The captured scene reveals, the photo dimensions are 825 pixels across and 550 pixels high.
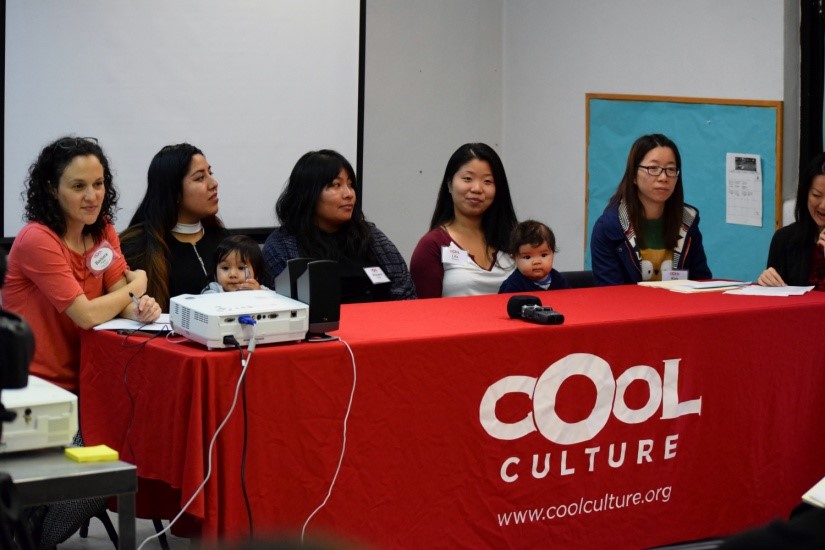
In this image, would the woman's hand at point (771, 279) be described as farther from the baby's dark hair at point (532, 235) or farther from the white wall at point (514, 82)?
the white wall at point (514, 82)

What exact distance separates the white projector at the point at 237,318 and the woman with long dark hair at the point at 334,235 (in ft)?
3.85

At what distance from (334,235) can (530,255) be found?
731mm

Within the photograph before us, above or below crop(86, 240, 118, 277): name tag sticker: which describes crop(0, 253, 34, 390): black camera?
below

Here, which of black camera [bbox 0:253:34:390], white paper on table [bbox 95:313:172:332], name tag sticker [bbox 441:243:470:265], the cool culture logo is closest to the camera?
black camera [bbox 0:253:34:390]

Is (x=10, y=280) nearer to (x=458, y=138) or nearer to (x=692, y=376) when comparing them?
(x=692, y=376)

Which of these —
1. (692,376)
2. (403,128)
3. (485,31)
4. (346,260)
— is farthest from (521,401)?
(485,31)

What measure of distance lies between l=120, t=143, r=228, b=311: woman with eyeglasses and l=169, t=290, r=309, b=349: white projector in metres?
0.93

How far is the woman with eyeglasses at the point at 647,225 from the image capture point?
397 cm

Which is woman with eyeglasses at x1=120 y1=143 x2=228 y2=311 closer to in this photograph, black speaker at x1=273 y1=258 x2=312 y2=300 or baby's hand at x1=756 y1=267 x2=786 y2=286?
black speaker at x1=273 y1=258 x2=312 y2=300

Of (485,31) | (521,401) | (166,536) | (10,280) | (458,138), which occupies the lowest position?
(166,536)

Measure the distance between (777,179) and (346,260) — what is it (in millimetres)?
2197

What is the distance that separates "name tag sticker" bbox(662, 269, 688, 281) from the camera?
13.1 feet

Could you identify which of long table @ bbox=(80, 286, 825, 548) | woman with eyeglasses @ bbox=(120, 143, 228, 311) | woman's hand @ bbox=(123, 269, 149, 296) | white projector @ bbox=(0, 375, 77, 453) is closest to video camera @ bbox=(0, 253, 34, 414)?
white projector @ bbox=(0, 375, 77, 453)

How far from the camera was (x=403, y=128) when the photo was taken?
6020 mm
